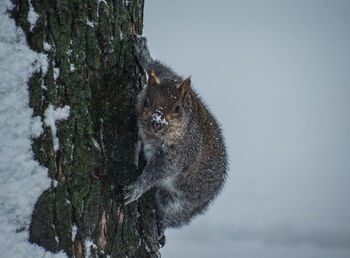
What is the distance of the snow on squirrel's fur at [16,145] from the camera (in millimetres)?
1660

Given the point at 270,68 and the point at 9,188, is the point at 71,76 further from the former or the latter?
the point at 270,68

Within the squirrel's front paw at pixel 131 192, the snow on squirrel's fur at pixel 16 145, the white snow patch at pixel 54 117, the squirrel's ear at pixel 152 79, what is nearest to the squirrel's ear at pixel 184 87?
the squirrel's ear at pixel 152 79

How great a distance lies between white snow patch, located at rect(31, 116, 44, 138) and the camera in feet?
5.78

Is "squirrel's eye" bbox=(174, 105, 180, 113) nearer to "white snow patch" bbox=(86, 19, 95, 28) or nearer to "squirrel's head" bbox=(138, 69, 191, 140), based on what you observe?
"squirrel's head" bbox=(138, 69, 191, 140)

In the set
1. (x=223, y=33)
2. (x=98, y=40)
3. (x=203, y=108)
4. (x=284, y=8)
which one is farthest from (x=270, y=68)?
(x=98, y=40)

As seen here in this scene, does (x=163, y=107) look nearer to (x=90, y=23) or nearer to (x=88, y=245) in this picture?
(x=90, y=23)

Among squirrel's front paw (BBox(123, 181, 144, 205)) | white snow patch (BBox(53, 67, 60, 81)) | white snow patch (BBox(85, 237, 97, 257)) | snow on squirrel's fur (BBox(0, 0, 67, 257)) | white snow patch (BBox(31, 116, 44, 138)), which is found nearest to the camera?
snow on squirrel's fur (BBox(0, 0, 67, 257))

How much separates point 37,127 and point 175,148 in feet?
4.00

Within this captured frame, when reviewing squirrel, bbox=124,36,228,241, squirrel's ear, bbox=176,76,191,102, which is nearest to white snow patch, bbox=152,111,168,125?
squirrel, bbox=124,36,228,241

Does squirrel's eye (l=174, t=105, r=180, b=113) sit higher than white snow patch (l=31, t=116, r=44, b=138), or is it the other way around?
squirrel's eye (l=174, t=105, r=180, b=113)

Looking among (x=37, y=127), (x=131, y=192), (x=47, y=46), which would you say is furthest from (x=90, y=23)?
(x=131, y=192)

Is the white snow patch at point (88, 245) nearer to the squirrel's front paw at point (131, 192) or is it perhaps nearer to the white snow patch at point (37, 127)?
the squirrel's front paw at point (131, 192)

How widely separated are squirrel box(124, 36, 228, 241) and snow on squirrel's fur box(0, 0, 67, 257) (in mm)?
695

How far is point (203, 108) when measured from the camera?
3139mm
